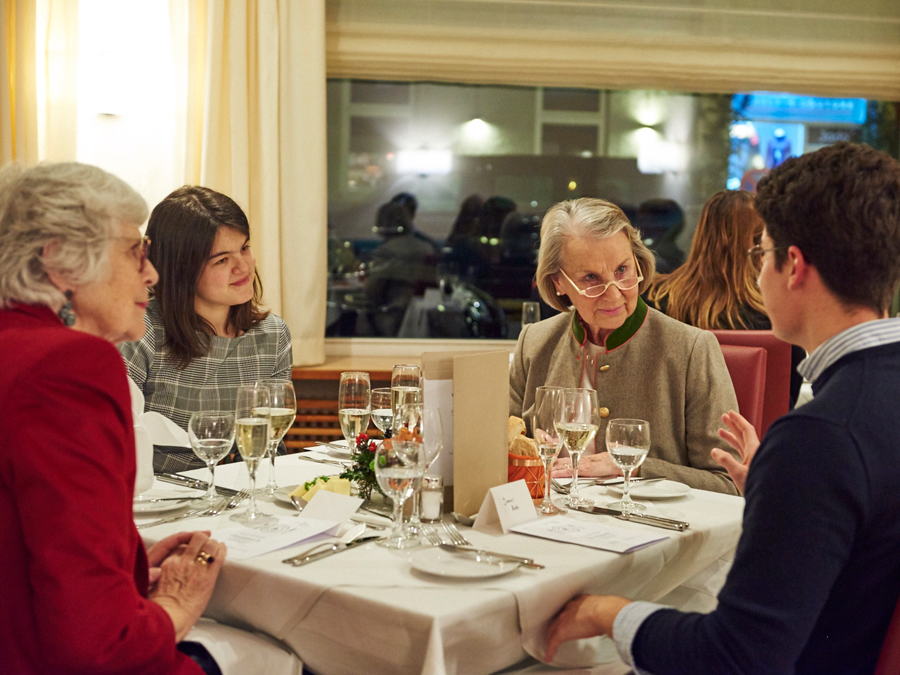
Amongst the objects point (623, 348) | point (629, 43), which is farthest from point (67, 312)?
point (629, 43)

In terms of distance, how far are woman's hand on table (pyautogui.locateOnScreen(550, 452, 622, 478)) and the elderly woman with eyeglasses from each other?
0.09 meters

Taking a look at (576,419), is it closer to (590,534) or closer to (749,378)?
(590,534)

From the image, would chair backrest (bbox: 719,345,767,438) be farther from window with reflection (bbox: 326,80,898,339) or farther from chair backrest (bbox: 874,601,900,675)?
window with reflection (bbox: 326,80,898,339)

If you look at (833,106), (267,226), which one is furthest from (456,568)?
(833,106)

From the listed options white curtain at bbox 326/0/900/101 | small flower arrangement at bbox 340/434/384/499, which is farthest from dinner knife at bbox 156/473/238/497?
white curtain at bbox 326/0/900/101

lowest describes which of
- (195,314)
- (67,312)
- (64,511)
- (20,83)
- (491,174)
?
(64,511)

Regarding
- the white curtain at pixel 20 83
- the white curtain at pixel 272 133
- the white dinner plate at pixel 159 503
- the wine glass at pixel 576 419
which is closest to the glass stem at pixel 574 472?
the wine glass at pixel 576 419

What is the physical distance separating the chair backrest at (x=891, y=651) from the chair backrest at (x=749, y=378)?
4.55 feet

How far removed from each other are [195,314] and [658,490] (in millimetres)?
1416

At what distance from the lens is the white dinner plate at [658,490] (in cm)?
173

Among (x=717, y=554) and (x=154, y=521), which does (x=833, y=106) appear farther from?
(x=154, y=521)

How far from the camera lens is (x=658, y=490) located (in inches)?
70.1

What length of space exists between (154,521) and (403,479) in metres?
0.47

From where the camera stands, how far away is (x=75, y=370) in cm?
102
